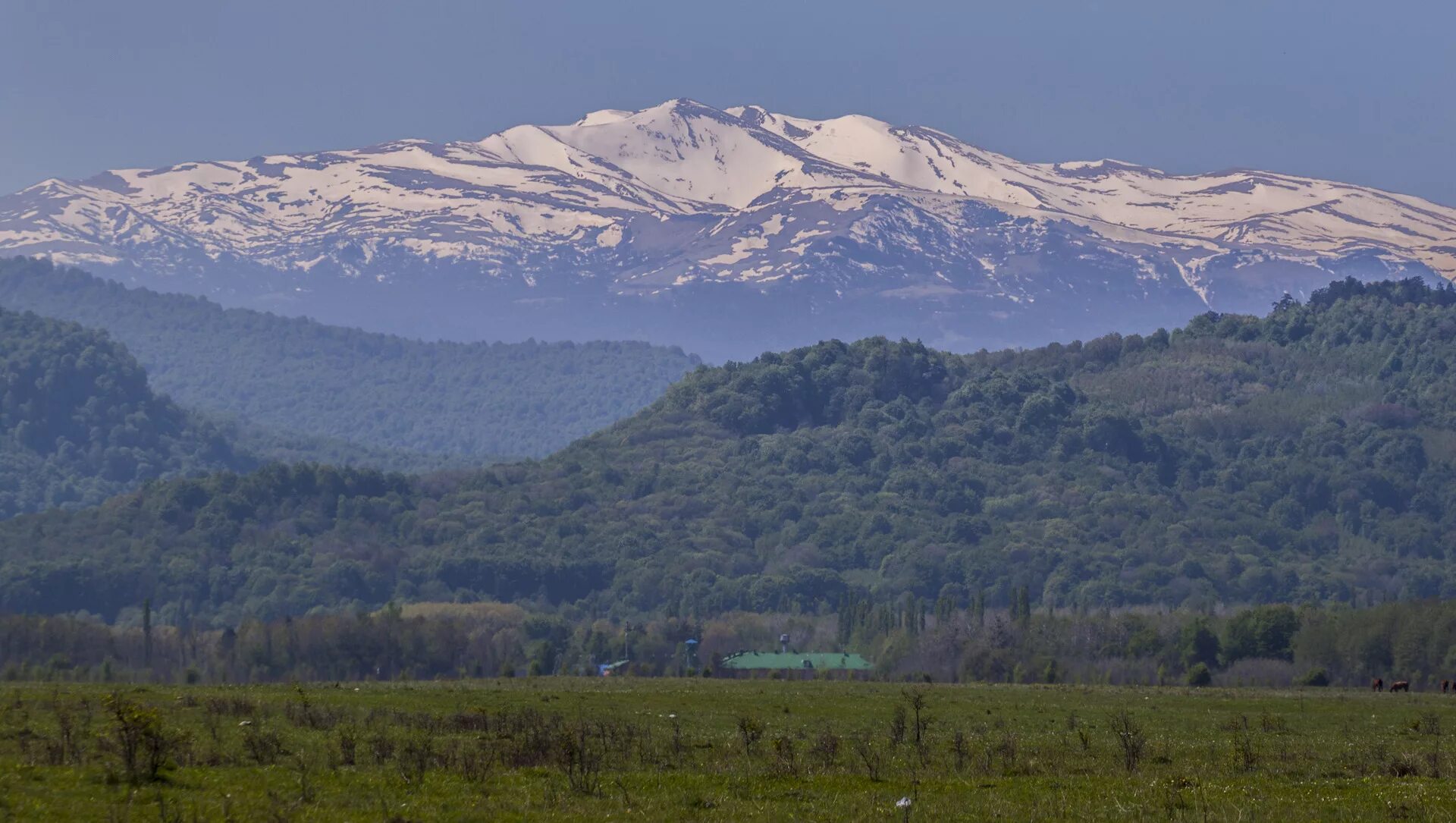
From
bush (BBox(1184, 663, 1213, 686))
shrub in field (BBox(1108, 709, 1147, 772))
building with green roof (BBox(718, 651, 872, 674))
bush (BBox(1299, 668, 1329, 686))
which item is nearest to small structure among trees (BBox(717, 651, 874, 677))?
building with green roof (BBox(718, 651, 872, 674))

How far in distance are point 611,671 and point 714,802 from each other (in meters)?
125

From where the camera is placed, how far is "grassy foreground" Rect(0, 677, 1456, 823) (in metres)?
35.3

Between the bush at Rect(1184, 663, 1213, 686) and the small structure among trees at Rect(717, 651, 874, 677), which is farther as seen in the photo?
the small structure among trees at Rect(717, 651, 874, 677)

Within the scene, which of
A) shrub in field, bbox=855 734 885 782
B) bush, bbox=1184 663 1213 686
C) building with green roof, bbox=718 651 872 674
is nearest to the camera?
shrub in field, bbox=855 734 885 782

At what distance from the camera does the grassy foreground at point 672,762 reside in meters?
35.3

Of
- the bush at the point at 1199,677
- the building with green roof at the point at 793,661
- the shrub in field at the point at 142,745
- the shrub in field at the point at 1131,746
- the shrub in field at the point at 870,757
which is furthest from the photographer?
the building with green roof at the point at 793,661

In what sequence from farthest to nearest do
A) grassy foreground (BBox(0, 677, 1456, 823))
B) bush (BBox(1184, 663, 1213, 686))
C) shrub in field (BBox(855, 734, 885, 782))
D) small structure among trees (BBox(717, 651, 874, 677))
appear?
small structure among trees (BBox(717, 651, 874, 677)) → bush (BBox(1184, 663, 1213, 686)) → shrub in field (BBox(855, 734, 885, 782)) → grassy foreground (BBox(0, 677, 1456, 823))

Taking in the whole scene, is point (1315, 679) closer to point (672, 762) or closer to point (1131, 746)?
point (1131, 746)

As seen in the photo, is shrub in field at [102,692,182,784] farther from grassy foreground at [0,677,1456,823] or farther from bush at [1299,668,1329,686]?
bush at [1299,668,1329,686]

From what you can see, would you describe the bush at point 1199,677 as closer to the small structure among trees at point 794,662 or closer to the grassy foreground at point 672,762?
the small structure among trees at point 794,662

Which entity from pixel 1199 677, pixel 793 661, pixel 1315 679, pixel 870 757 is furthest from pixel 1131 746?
pixel 793 661

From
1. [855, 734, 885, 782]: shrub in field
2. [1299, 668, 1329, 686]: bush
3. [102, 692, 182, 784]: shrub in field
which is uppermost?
[102, 692, 182, 784]: shrub in field

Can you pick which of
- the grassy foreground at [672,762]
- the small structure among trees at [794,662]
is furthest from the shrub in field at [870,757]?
the small structure among trees at [794,662]

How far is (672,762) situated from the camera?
44656mm
